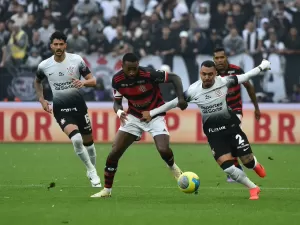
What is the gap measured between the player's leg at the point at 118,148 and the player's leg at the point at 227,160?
1.13 m

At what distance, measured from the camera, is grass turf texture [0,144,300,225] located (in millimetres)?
10008

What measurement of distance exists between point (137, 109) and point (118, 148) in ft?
2.18

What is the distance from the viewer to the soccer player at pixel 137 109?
40.7 feet

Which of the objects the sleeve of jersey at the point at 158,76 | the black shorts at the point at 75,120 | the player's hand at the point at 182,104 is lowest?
the black shorts at the point at 75,120

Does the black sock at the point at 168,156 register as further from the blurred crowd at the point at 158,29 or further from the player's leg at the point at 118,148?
the blurred crowd at the point at 158,29

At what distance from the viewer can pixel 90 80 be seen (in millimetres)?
13727

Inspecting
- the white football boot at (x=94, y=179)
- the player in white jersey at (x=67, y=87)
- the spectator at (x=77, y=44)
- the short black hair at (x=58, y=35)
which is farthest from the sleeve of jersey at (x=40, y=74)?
the spectator at (x=77, y=44)

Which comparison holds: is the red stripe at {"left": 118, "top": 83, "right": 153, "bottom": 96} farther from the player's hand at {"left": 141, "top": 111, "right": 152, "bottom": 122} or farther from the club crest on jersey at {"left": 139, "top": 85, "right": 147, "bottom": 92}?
the player's hand at {"left": 141, "top": 111, "right": 152, "bottom": 122}

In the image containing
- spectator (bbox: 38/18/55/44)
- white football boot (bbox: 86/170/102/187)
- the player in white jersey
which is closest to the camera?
white football boot (bbox: 86/170/102/187)

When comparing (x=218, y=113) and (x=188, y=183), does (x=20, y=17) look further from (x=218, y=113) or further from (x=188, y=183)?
(x=188, y=183)

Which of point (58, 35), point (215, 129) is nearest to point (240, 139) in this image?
point (215, 129)

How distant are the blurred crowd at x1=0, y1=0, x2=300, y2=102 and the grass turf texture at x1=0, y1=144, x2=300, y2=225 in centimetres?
501

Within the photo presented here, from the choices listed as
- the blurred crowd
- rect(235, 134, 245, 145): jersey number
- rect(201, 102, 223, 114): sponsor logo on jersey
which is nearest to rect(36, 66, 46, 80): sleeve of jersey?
rect(201, 102, 223, 114): sponsor logo on jersey

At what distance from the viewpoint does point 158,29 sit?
25500mm
